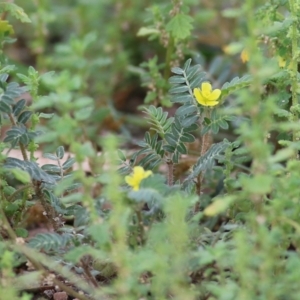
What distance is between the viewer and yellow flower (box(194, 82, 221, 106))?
5.80 feet

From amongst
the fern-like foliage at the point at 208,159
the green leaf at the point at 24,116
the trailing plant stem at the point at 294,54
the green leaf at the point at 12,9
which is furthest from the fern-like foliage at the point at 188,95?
the green leaf at the point at 12,9

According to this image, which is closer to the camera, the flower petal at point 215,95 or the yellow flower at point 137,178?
the yellow flower at point 137,178

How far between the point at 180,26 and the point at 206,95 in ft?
1.60

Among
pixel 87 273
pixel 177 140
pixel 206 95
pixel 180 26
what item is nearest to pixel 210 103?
pixel 206 95

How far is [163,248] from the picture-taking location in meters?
1.31

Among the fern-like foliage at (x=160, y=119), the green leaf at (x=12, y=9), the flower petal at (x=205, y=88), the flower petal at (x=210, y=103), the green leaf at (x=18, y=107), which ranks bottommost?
the fern-like foliage at (x=160, y=119)

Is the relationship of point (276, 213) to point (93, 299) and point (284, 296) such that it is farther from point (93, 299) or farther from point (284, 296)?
point (93, 299)

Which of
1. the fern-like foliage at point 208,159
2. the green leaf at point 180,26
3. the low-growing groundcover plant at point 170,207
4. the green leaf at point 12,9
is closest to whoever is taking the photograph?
the low-growing groundcover plant at point 170,207

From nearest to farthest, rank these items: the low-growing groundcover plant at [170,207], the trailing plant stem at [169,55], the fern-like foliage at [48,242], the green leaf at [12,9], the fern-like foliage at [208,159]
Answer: the low-growing groundcover plant at [170,207], the fern-like foliage at [48,242], the fern-like foliage at [208,159], the green leaf at [12,9], the trailing plant stem at [169,55]

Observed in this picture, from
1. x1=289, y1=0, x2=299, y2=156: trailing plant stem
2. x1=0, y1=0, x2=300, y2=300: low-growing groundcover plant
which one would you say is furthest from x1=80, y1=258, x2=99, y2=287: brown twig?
x1=289, y1=0, x2=299, y2=156: trailing plant stem

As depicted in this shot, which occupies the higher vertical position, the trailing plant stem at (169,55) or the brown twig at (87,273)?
the trailing plant stem at (169,55)

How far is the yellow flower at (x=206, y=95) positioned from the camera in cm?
177

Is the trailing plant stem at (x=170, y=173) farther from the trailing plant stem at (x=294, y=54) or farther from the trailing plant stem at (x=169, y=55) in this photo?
the trailing plant stem at (x=169, y=55)

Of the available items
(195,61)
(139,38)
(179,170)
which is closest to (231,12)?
(179,170)
